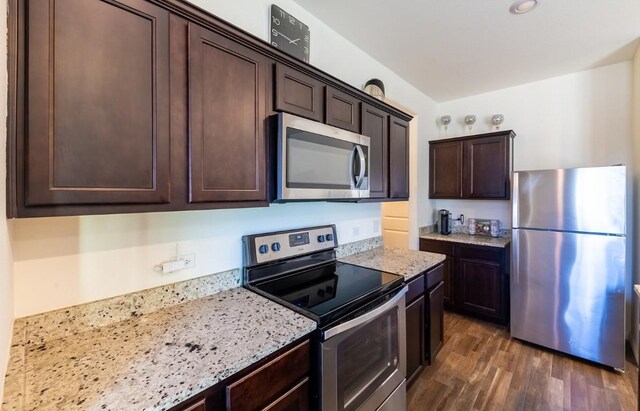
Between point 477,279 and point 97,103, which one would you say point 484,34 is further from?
point 97,103

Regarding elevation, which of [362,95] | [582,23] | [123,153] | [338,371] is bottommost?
[338,371]

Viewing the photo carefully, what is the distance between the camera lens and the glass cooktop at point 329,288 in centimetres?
127

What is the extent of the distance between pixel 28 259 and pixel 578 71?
4.46 metres

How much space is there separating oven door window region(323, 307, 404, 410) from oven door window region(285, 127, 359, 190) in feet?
2.46

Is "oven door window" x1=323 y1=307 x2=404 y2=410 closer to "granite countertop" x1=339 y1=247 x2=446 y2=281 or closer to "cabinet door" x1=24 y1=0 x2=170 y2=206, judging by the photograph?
"granite countertop" x1=339 y1=247 x2=446 y2=281

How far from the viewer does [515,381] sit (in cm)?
209

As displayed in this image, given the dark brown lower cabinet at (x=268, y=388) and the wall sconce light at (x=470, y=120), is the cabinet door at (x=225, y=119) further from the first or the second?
the wall sconce light at (x=470, y=120)

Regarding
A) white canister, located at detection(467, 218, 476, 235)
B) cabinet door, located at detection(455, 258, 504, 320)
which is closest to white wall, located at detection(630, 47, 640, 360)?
cabinet door, located at detection(455, 258, 504, 320)

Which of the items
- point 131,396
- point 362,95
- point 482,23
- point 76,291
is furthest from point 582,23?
point 76,291

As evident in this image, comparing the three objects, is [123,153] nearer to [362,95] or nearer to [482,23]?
[362,95]

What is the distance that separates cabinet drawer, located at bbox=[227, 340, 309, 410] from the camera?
0.90 meters

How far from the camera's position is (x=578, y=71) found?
285 centimetres

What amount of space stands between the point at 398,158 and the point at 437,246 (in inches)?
59.6

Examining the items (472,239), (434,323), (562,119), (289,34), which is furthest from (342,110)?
(562,119)
